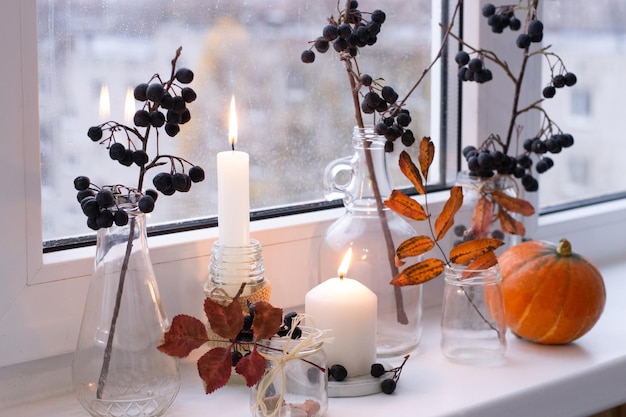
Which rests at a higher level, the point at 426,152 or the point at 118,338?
the point at 426,152

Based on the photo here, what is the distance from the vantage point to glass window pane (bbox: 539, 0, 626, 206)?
4.80 feet

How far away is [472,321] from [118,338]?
42cm

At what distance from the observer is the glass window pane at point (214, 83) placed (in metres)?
0.98

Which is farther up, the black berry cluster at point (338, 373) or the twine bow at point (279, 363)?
the twine bow at point (279, 363)

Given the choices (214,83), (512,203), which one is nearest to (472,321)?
(512,203)

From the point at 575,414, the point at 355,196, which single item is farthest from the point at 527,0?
the point at 575,414

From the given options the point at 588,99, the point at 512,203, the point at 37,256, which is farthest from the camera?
the point at 588,99

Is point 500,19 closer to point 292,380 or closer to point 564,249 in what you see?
point 564,249

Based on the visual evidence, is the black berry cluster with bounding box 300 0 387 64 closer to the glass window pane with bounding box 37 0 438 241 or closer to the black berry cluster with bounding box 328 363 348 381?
the glass window pane with bounding box 37 0 438 241

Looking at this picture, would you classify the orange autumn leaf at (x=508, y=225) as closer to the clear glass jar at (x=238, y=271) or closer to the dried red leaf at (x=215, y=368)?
Answer: the clear glass jar at (x=238, y=271)

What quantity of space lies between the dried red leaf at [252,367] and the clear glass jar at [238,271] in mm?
125

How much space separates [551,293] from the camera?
107cm

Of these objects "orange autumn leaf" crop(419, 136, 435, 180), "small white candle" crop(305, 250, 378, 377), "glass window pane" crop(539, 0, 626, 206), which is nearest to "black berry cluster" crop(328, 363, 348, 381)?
"small white candle" crop(305, 250, 378, 377)

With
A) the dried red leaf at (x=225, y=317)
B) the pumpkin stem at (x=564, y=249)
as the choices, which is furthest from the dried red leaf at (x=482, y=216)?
the dried red leaf at (x=225, y=317)
